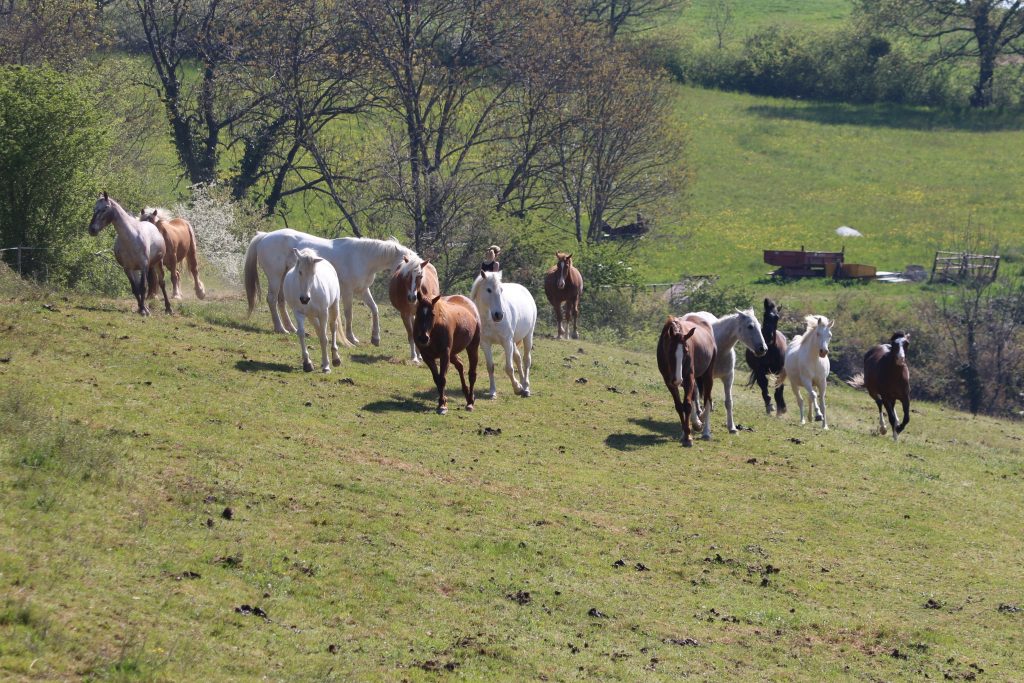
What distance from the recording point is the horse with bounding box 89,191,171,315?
21516 mm

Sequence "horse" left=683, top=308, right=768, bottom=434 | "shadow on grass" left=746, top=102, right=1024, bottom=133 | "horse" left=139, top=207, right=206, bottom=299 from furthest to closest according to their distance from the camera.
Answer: "shadow on grass" left=746, top=102, right=1024, bottom=133 < "horse" left=139, top=207, right=206, bottom=299 < "horse" left=683, top=308, right=768, bottom=434

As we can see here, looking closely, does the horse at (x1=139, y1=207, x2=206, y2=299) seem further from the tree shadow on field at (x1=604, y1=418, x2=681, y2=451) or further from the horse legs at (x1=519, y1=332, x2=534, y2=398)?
the tree shadow on field at (x1=604, y1=418, x2=681, y2=451)

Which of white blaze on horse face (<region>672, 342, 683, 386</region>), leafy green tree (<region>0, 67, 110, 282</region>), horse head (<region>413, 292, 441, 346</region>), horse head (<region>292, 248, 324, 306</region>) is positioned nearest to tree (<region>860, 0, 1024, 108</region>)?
leafy green tree (<region>0, 67, 110, 282</region>)

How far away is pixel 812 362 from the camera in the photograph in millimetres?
23484

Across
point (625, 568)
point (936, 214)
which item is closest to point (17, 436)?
point (625, 568)

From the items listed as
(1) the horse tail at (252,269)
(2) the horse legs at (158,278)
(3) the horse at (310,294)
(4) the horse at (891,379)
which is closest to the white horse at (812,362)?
(4) the horse at (891,379)

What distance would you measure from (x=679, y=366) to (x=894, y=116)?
74.8 meters

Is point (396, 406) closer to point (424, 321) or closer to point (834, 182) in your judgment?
point (424, 321)

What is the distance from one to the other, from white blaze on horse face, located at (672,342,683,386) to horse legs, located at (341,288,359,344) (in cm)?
786

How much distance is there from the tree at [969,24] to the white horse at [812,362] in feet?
227

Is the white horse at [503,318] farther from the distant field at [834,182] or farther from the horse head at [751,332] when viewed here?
the distant field at [834,182]

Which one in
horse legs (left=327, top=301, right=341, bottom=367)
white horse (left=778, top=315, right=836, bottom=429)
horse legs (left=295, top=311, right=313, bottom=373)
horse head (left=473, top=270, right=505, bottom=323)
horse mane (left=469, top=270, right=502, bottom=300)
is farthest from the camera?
white horse (left=778, top=315, right=836, bottom=429)

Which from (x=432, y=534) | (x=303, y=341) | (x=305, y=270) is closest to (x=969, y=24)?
(x=305, y=270)

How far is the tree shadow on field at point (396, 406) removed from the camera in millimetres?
18611
